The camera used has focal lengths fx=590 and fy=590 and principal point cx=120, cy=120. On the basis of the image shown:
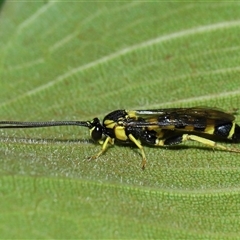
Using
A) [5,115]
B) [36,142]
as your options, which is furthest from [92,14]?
[36,142]

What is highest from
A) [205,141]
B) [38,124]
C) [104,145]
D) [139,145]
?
[38,124]

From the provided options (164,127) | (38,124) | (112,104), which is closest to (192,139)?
(164,127)

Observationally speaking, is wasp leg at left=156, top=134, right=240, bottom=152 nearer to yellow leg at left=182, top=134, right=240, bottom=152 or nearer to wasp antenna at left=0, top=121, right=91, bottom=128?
yellow leg at left=182, top=134, right=240, bottom=152

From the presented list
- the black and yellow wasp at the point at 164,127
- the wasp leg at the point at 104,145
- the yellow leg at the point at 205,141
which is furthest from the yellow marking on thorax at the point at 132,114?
the yellow leg at the point at 205,141

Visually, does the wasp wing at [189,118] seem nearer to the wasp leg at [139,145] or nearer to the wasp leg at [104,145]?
the wasp leg at [139,145]

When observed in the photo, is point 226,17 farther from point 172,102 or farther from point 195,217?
point 195,217

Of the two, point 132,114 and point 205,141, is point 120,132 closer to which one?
point 132,114

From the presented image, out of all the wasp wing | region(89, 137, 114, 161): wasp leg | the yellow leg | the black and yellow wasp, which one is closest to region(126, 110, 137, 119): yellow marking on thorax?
the black and yellow wasp
